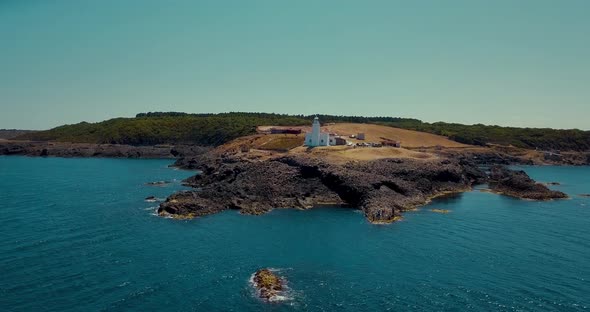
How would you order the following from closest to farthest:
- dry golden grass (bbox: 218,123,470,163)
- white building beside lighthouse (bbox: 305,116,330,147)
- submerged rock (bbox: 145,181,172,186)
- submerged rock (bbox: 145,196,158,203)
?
1. submerged rock (bbox: 145,196,158,203)
2. dry golden grass (bbox: 218,123,470,163)
3. submerged rock (bbox: 145,181,172,186)
4. white building beside lighthouse (bbox: 305,116,330,147)

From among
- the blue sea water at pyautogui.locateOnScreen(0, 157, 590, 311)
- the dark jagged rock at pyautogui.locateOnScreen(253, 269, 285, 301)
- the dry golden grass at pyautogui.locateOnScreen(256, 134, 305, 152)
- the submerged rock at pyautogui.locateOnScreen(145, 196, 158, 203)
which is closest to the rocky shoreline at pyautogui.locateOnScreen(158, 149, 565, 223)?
the blue sea water at pyautogui.locateOnScreen(0, 157, 590, 311)

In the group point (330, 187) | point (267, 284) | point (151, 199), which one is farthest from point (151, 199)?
point (267, 284)

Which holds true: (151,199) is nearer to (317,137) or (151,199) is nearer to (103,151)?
(317,137)

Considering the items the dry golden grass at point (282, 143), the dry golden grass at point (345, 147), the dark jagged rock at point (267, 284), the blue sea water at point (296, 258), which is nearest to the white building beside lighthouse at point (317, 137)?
the dry golden grass at point (345, 147)

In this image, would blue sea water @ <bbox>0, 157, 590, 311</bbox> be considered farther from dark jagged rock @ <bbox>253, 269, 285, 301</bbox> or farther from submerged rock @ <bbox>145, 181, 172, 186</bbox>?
submerged rock @ <bbox>145, 181, 172, 186</bbox>

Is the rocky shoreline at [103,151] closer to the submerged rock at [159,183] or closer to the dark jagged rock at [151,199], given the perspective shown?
the submerged rock at [159,183]

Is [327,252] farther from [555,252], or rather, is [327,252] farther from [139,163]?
[139,163]

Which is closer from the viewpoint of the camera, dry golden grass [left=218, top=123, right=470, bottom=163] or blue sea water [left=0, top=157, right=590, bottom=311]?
blue sea water [left=0, top=157, right=590, bottom=311]
